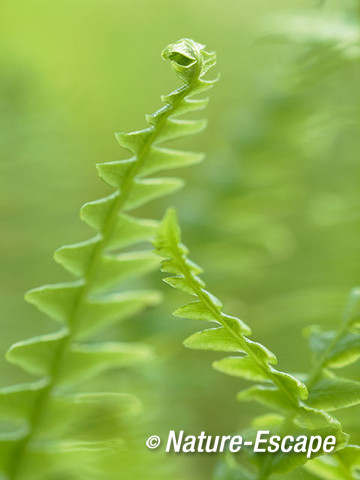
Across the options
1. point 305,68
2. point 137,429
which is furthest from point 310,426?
point 305,68

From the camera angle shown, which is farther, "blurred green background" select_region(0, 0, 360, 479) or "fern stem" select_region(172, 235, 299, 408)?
"blurred green background" select_region(0, 0, 360, 479)

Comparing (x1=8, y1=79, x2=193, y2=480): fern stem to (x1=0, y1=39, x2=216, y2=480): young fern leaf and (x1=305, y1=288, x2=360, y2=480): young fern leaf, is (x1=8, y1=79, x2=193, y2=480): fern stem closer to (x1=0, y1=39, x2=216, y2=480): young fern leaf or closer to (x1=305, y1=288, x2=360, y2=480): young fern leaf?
(x1=0, y1=39, x2=216, y2=480): young fern leaf

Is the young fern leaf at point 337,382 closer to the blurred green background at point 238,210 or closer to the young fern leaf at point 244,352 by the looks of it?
the young fern leaf at point 244,352

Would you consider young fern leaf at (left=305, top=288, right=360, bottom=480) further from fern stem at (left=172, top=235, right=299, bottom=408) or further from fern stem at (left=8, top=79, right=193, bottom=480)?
fern stem at (left=8, top=79, right=193, bottom=480)

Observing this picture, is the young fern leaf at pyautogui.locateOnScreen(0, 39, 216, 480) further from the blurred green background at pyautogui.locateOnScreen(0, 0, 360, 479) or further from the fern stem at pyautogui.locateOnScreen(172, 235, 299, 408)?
the blurred green background at pyautogui.locateOnScreen(0, 0, 360, 479)

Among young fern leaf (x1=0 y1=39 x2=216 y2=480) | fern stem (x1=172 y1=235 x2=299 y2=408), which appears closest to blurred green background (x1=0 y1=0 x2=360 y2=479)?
young fern leaf (x1=0 y1=39 x2=216 y2=480)

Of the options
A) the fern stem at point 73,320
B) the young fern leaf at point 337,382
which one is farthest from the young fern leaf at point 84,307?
the young fern leaf at point 337,382
